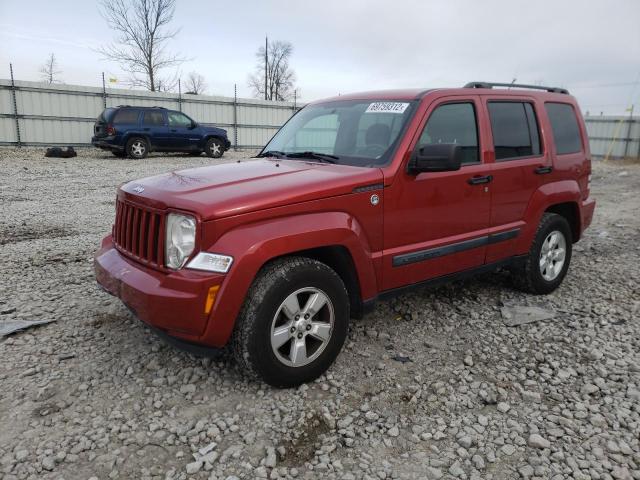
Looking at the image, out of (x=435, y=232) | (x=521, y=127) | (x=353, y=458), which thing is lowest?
(x=353, y=458)

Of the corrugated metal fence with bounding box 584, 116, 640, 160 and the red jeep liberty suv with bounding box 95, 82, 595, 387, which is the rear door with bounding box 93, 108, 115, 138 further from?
the corrugated metal fence with bounding box 584, 116, 640, 160

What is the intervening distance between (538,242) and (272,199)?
114 inches

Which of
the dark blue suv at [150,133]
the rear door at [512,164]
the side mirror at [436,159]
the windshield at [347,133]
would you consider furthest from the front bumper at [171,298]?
the dark blue suv at [150,133]

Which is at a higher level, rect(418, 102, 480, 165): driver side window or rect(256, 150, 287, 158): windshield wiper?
rect(418, 102, 480, 165): driver side window

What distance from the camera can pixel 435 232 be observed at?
12.2ft

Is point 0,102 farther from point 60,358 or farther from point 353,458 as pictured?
point 353,458

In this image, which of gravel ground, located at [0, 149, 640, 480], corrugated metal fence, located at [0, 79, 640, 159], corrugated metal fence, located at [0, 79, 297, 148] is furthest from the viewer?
corrugated metal fence, located at [0, 79, 640, 159]

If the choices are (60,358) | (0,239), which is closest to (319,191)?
(60,358)

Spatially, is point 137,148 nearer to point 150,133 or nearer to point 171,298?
point 150,133

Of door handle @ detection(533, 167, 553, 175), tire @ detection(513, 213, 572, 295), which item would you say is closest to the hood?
door handle @ detection(533, 167, 553, 175)

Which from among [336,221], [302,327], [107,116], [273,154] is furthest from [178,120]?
[302,327]

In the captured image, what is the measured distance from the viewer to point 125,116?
16.5 m

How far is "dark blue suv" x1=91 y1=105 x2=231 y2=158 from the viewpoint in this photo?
16391 millimetres

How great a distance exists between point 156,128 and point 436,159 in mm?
15762
